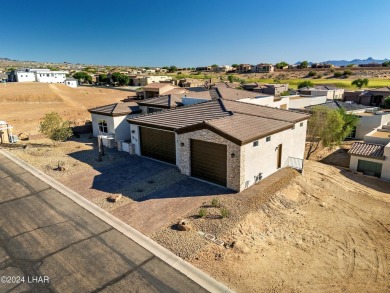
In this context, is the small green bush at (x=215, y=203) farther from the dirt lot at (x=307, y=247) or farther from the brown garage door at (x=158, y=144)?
the brown garage door at (x=158, y=144)

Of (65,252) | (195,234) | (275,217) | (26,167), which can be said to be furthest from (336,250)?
(26,167)

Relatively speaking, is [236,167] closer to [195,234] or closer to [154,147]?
[195,234]

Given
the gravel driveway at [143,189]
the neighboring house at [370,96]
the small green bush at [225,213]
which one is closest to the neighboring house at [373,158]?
the gravel driveway at [143,189]

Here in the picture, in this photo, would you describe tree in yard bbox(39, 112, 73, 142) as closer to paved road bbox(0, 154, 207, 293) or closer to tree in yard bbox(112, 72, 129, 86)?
paved road bbox(0, 154, 207, 293)

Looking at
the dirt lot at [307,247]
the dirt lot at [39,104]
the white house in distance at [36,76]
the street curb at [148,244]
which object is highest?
the white house in distance at [36,76]

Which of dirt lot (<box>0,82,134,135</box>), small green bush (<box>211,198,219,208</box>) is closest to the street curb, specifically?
small green bush (<box>211,198,219,208</box>)

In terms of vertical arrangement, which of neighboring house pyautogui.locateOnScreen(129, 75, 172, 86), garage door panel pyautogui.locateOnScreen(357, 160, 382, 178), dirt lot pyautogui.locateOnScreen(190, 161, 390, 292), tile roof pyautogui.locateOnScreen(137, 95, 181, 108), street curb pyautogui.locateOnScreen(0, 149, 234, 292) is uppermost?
neighboring house pyautogui.locateOnScreen(129, 75, 172, 86)
